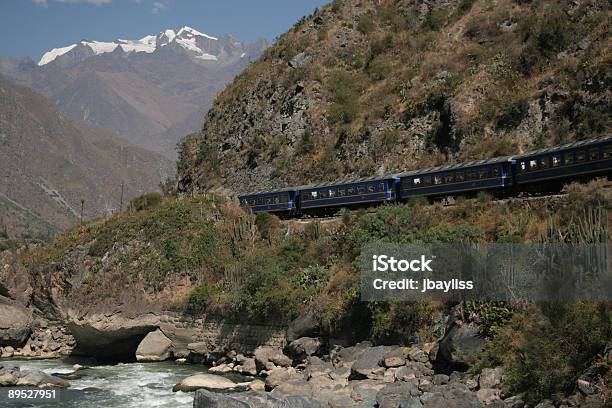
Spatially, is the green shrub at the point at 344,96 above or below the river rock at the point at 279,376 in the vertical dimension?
above

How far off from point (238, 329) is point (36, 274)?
15385 mm

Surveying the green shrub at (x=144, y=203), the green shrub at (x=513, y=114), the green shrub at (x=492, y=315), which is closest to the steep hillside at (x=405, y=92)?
the green shrub at (x=513, y=114)

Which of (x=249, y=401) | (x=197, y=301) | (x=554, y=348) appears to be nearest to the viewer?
(x=249, y=401)

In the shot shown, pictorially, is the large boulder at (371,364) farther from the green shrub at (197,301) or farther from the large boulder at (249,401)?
the green shrub at (197,301)

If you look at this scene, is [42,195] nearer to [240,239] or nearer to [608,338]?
[240,239]

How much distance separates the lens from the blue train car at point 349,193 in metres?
37.3

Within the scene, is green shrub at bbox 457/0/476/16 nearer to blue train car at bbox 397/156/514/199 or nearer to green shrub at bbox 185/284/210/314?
blue train car at bbox 397/156/514/199

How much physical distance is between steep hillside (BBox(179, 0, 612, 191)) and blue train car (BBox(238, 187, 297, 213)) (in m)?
5.11

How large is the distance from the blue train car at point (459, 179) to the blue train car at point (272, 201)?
803 cm

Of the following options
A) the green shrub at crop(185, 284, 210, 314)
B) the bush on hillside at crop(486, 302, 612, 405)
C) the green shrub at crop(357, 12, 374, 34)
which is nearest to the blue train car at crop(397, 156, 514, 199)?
the green shrub at crop(185, 284, 210, 314)

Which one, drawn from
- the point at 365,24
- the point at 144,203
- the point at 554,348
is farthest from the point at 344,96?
the point at 554,348

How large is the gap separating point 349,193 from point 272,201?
645cm

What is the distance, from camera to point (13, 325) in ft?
118

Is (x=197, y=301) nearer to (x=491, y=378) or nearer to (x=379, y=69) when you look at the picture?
(x=491, y=378)
